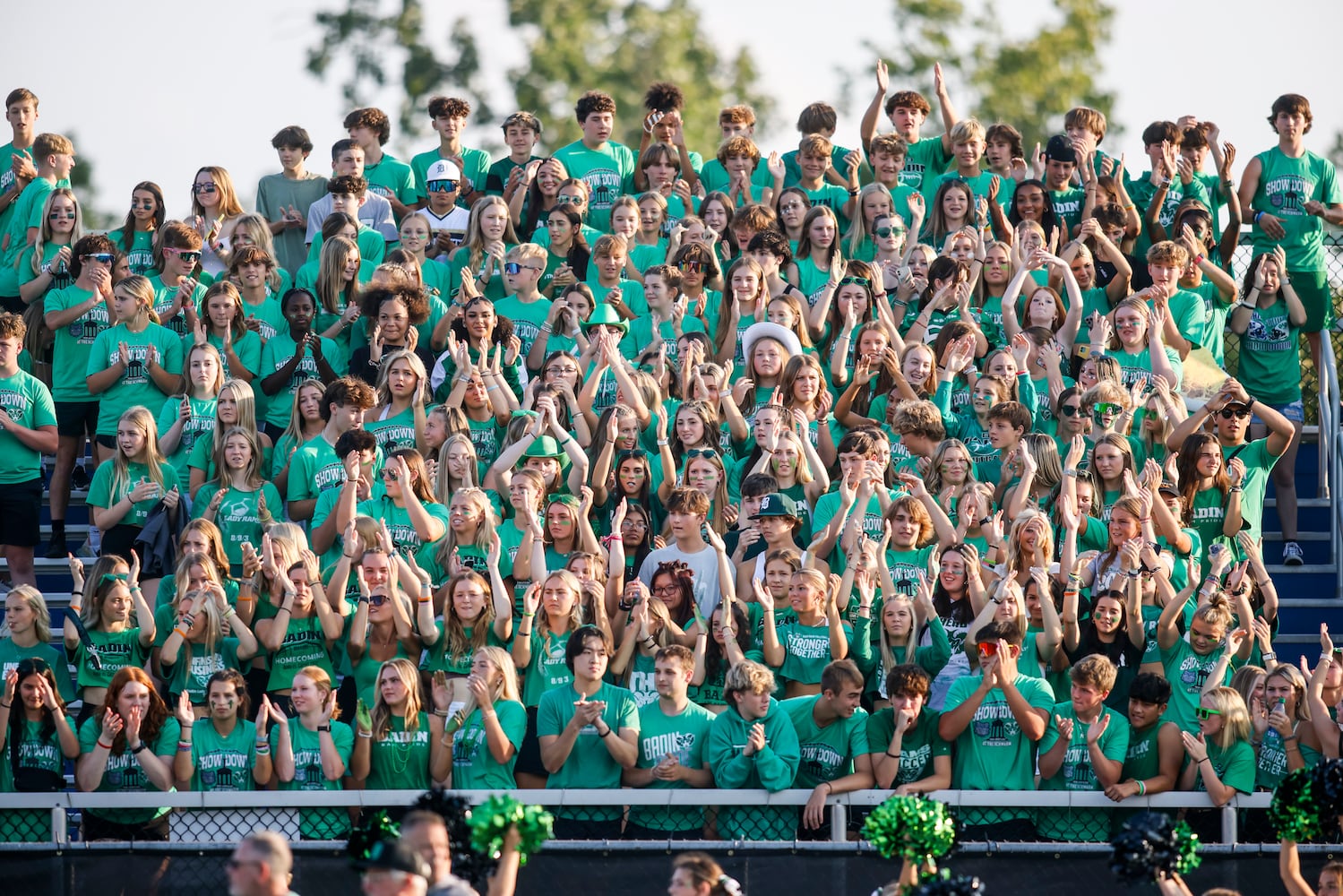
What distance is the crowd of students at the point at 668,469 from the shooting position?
936 cm

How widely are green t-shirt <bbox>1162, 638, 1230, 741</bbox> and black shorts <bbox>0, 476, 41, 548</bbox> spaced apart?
6450mm

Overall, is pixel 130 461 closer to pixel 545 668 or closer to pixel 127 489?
pixel 127 489

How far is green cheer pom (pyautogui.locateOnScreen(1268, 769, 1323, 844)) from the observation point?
785cm

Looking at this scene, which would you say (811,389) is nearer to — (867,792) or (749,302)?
(749,302)

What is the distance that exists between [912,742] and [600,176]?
6.52 m

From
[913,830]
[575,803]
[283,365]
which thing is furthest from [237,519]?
[913,830]

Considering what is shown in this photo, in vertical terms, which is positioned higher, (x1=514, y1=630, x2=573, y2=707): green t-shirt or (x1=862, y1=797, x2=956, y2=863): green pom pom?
(x1=514, y1=630, x2=573, y2=707): green t-shirt

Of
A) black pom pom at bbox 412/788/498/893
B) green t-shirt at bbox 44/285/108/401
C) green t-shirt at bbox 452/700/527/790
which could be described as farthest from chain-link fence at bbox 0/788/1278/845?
green t-shirt at bbox 44/285/108/401

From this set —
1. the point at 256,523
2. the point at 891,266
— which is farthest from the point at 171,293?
the point at 891,266

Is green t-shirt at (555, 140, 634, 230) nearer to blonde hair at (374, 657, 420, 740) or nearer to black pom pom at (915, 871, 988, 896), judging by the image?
blonde hair at (374, 657, 420, 740)

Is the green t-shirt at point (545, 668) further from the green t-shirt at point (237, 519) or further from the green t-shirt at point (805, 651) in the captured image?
the green t-shirt at point (237, 519)

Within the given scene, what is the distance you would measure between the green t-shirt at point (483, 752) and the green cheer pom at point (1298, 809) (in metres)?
3.40

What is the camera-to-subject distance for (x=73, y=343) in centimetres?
1287

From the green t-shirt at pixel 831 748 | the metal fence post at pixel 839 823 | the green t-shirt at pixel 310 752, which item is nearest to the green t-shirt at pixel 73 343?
the green t-shirt at pixel 310 752
